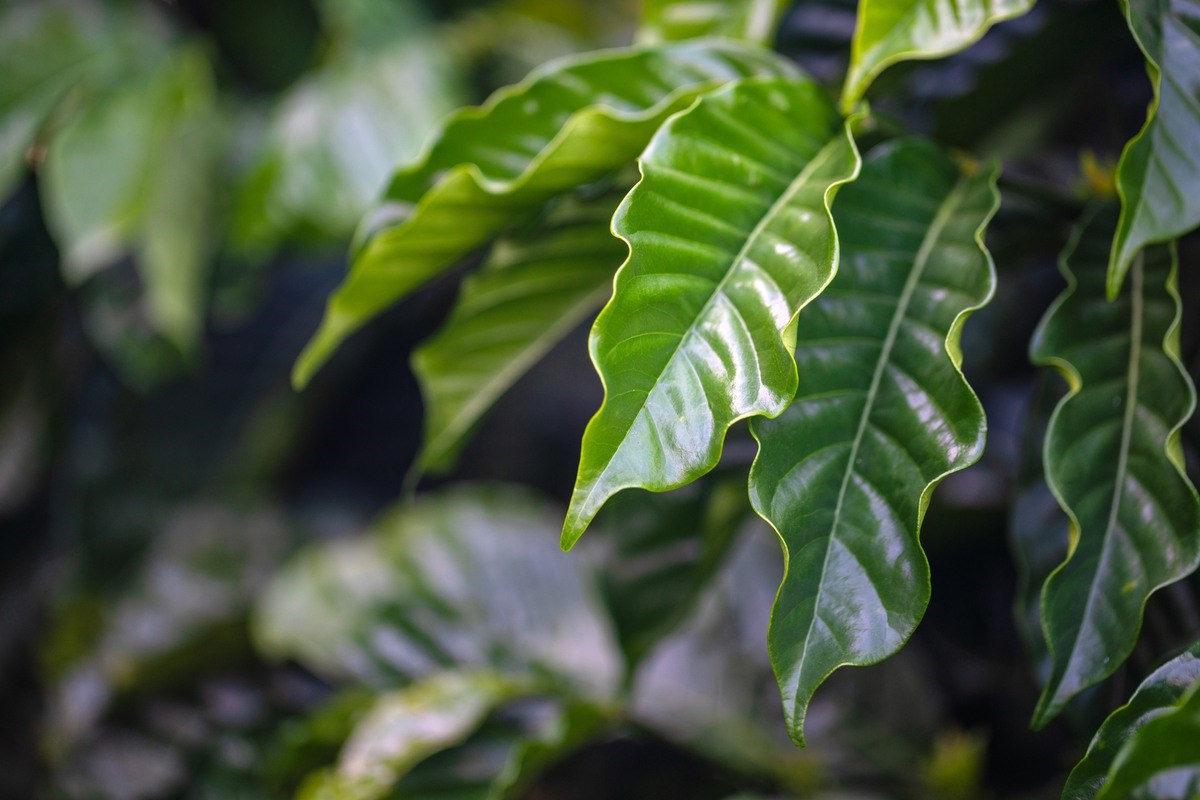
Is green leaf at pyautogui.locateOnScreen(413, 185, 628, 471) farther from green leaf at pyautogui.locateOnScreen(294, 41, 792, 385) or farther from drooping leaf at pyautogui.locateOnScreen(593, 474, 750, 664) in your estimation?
drooping leaf at pyautogui.locateOnScreen(593, 474, 750, 664)

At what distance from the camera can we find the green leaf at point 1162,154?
499 millimetres

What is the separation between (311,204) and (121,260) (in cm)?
55

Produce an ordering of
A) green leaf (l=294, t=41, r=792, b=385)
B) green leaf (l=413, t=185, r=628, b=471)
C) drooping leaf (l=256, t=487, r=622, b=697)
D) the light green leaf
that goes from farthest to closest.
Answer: drooping leaf (l=256, t=487, r=622, b=697), the light green leaf, green leaf (l=413, t=185, r=628, b=471), green leaf (l=294, t=41, r=792, b=385)

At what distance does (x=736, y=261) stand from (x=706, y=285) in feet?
0.09

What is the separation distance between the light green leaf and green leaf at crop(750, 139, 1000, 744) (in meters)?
0.53

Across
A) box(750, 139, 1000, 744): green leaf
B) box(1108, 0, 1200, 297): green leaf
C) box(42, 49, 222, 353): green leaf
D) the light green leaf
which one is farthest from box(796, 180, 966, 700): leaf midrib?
box(42, 49, 222, 353): green leaf

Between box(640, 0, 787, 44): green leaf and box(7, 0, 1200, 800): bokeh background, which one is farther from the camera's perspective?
box(7, 0, 1200, 800): bokeh background

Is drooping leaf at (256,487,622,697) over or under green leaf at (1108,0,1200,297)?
under

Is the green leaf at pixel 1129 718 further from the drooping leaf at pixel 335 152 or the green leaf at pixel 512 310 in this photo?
the drooping leaf at pixel 335 152

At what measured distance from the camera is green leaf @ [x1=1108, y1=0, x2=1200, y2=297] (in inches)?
19.7

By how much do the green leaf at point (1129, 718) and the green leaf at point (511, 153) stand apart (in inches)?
17.4

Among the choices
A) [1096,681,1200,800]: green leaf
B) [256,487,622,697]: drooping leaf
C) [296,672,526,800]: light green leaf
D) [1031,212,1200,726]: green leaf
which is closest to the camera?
[1096,681,1200,800]: green leaf

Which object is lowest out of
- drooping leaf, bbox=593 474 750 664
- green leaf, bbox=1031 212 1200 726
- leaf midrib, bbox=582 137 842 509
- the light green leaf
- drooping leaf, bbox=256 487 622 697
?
drooping leaf, bbox=256 487 622 697

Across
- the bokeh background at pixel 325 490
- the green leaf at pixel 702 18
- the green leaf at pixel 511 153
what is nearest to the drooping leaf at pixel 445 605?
the bokeh background at pixel 325 490
